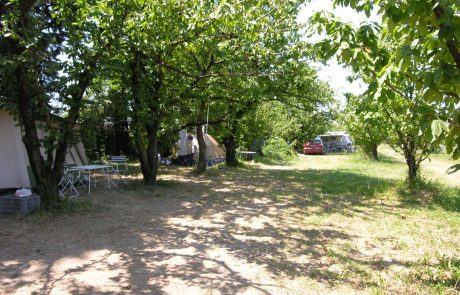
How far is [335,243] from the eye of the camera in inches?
231

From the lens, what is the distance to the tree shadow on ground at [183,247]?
4.28 meters

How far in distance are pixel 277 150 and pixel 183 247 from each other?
883 inches

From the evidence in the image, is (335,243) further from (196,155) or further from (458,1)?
(196,155)

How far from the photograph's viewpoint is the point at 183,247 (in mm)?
5574

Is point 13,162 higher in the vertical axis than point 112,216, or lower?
higher

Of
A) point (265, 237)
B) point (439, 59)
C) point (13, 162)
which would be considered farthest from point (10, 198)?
point (439, 59)

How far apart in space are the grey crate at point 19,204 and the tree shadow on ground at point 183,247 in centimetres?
38

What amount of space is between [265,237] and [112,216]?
308cm

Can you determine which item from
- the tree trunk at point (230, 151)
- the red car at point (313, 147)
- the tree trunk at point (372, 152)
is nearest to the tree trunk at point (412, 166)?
the tree trunk at point (230, 151)

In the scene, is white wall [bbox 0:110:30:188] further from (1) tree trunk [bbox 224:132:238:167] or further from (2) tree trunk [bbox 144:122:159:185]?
(1) tree trunk [bbox 224:132:238:167]

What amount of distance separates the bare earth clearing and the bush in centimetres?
1681

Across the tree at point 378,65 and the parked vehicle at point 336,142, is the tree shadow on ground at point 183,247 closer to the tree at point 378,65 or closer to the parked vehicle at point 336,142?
the tree at point 378,65

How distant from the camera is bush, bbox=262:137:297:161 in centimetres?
2665

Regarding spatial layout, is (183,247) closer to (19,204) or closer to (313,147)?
(19,204)
